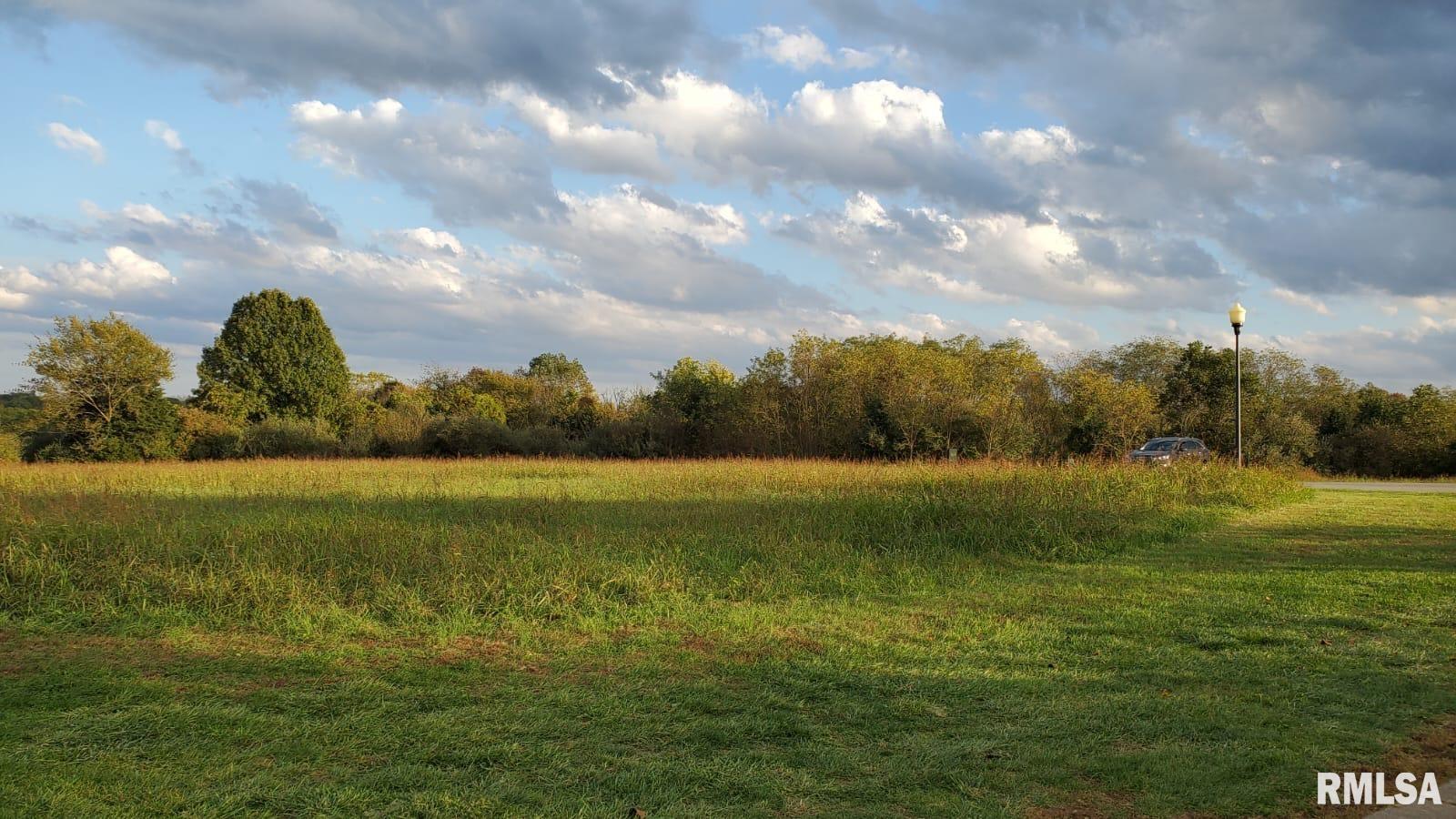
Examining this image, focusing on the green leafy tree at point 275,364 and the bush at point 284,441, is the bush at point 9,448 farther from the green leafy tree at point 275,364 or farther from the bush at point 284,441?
the green leafy tree at point 275,364

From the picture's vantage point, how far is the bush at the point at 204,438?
3488cm

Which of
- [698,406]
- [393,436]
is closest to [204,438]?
[393,436]

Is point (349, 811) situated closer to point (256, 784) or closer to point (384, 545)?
point (256, 784)

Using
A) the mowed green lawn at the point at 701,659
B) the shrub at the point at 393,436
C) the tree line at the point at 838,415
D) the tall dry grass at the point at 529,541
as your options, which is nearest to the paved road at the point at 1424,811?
the mowed green lawn at the point at 701,659

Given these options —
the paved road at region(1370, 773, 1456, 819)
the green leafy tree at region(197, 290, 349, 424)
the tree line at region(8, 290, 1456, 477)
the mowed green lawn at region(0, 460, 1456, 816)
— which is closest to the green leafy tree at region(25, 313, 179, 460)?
the tree line at region(8, 290, 1456, 477)

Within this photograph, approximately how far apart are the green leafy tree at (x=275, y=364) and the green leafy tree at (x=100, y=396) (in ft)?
19.1

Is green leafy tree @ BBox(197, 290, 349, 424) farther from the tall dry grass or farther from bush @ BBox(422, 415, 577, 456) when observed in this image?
the tall dry grass

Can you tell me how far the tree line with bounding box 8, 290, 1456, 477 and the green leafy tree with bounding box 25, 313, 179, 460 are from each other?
57 millimetres

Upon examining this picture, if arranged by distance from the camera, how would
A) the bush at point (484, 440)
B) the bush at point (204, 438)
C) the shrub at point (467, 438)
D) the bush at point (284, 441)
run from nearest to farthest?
the bush at point (284, 441) → the bush at point (484, 440) → the shrub at point (467, 438) → the bush at point (204, 438)

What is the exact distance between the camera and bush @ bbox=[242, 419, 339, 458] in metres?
34.2

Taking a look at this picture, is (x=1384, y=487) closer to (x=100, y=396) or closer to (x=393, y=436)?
(x=393, y=436)

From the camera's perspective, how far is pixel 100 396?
33.1 meters

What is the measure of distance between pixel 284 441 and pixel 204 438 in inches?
155

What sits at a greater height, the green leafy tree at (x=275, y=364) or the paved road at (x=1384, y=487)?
the green leafy tree at (x=275, y=364)
